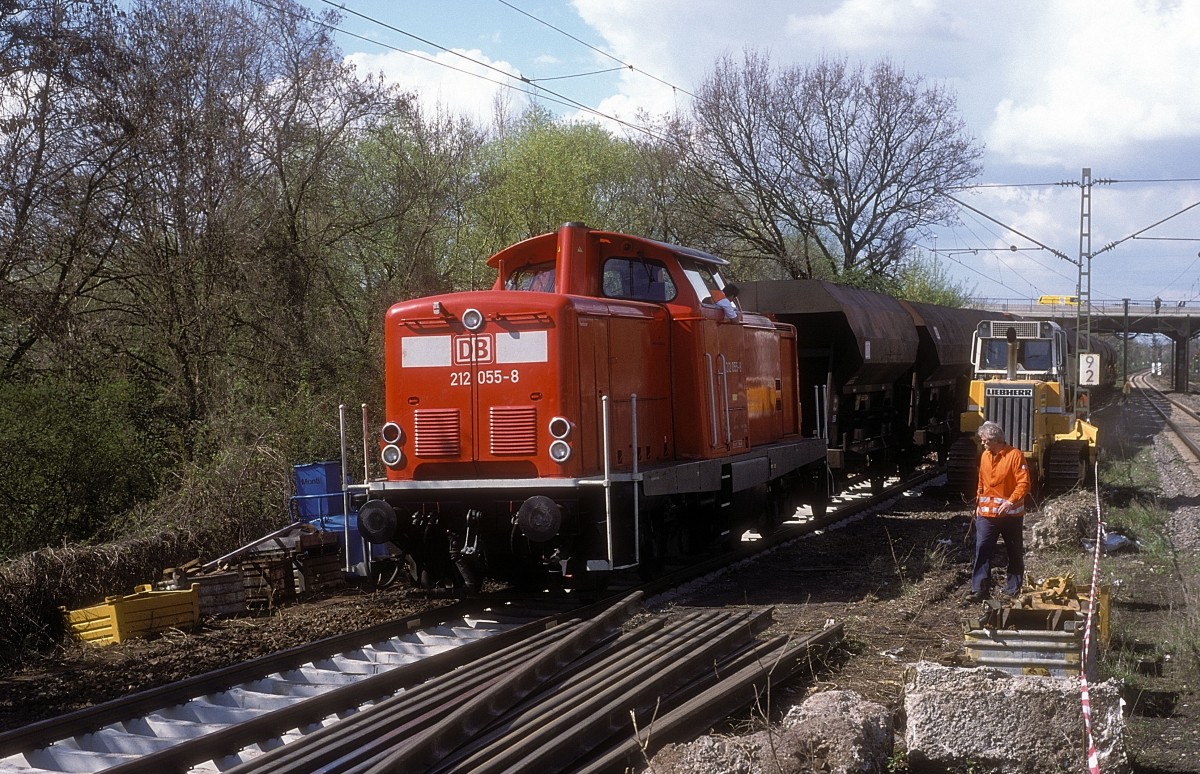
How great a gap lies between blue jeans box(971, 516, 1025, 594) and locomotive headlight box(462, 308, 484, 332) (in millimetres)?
4744

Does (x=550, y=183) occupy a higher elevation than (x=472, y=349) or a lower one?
higher

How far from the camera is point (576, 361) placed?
9297mm

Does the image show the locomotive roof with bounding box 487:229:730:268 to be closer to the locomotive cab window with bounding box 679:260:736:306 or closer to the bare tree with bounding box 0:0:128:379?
the locomotive cab window with bounding box 679:260:736:306

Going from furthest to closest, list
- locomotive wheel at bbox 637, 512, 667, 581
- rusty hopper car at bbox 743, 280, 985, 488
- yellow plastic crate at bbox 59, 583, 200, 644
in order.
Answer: rusty hopper car at bbox 743, 280, 985, 488 < locomotive wheel at bbox 637, 512, 667, 581 < yellow plastic crate at bbox 59, 583, 200, 644

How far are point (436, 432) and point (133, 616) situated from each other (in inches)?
115

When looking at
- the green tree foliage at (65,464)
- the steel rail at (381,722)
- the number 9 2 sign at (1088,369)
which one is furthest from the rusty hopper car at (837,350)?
the number 9 2 sign at (1088,369)

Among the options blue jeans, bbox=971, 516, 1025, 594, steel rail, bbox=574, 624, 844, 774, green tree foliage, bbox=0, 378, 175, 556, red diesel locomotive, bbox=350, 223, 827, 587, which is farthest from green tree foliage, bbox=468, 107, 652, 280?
steel rail, bbox=574, 624, 844, 774

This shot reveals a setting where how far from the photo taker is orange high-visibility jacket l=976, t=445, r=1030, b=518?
9586 mm

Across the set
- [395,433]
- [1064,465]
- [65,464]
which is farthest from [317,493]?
[1064,465]

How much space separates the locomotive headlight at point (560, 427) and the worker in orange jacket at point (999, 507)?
3673mm

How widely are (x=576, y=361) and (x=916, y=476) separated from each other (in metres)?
14.7

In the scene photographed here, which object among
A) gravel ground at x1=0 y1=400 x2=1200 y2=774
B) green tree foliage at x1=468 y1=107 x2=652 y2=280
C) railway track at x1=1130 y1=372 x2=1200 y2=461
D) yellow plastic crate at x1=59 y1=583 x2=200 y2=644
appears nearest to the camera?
gravel ground at x1=0 y1=400 x2=1200 y2=774

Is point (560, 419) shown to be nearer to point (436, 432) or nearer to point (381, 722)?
point (436, 432)

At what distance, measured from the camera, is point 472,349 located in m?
9.61
